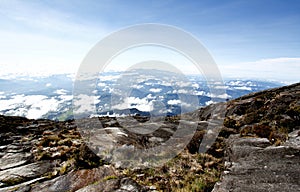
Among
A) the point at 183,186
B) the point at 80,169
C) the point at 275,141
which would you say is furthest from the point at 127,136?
the point at 275,141

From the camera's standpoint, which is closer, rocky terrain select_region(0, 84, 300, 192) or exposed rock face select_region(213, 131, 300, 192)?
exposed rock face select_region(213, 131, 300, 192)

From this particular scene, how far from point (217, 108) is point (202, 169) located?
26.5m

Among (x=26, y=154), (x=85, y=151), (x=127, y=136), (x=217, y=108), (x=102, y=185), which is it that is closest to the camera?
(x=102, y=185)

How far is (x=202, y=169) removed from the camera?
516 inches

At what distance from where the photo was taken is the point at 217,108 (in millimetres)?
37969

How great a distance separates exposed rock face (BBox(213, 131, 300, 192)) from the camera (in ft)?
30.7

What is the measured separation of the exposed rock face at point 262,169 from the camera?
30.7 ft

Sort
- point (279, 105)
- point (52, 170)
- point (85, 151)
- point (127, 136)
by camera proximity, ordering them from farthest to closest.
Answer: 1. point (279, 105)
2. point (127, 136)
3. point (85, 151)
4. point (52, 170)

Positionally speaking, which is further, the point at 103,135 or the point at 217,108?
the point at 217,108

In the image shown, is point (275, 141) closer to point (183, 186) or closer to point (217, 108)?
point (183, 186)

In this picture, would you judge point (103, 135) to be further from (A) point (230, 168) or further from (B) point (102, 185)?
(A) point (230, 168)

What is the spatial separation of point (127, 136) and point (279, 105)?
64.9 ft

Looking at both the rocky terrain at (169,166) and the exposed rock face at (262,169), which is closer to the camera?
the exposed rock face at (262,169)

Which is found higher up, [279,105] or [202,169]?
[279,105]
